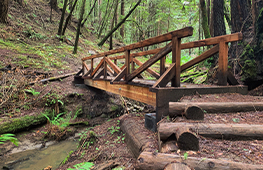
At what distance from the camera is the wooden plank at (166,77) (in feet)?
10.5

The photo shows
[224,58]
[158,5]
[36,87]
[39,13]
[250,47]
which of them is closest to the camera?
[224,58]

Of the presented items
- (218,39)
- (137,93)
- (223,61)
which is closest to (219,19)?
(218,39)

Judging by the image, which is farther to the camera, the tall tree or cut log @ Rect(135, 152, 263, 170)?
the tall tree

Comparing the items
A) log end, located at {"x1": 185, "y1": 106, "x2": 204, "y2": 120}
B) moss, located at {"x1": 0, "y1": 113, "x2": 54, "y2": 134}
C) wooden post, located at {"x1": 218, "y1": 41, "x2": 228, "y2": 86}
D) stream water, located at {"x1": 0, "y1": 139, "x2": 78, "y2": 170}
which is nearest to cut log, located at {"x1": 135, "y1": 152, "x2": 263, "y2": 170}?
log end, located at {"x1": 185, "y1": 106, "x2": 204, "y2": 120}

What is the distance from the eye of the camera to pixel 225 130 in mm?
2174

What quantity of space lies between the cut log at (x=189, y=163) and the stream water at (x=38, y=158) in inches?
129

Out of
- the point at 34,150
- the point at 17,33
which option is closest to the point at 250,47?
the point at 34,150

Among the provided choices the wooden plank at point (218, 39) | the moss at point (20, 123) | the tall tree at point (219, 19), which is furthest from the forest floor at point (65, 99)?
the tall tree at point (219, 19)

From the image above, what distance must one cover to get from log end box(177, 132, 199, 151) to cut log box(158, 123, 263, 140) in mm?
287

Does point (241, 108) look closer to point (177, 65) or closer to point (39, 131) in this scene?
point (177, 65)

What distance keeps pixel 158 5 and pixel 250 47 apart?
14.5 m

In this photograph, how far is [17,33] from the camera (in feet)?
33.7

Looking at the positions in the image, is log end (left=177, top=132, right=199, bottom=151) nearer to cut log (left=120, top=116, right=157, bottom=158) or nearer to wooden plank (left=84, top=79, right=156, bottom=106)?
cut log (left=120, top=116, right=157, bottom=158)

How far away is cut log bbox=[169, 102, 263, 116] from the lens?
2779 millimetres
